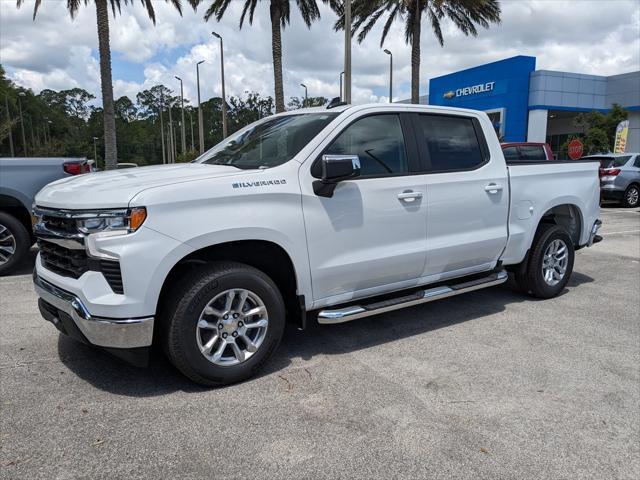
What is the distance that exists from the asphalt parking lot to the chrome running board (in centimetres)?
35

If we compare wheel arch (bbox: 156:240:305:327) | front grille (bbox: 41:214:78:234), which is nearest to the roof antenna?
wheel arch (bbox: 156:240:305:327)

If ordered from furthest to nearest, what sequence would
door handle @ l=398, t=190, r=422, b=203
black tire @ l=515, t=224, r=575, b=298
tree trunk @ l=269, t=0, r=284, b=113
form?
tree trunk @ l=269, t=0, r=284, b=113 < black tire @ l=515, t=224, r=575, b=298 < door handle @ l=398, t=190, r=422, b=203

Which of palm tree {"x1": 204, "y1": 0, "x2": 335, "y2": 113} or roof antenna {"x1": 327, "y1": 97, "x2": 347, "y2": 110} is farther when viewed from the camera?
palm tree {"x1": 204, "y1": 0, "x2": 335, "y2": 113}

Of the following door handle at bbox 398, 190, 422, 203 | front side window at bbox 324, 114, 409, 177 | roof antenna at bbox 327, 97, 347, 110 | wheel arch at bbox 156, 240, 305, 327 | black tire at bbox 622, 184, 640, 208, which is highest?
roof antenna at bbox 327, 97, 347, 110

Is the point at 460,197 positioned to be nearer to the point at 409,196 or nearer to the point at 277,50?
the point at 409,196

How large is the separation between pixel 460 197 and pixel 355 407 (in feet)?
7.03

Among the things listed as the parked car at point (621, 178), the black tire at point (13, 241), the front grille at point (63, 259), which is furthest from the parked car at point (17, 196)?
the parked car at point (621, 178)

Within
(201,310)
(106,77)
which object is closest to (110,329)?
(201,310)

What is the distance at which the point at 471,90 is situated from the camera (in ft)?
119

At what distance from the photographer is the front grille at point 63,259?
313 cm

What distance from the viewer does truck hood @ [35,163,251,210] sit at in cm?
303

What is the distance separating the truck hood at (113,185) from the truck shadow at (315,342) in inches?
47.2

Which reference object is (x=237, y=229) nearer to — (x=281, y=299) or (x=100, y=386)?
(x=281, y=299)

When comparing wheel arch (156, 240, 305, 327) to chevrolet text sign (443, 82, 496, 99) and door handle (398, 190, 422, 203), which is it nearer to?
door handle (398, 190, 422, 203)
